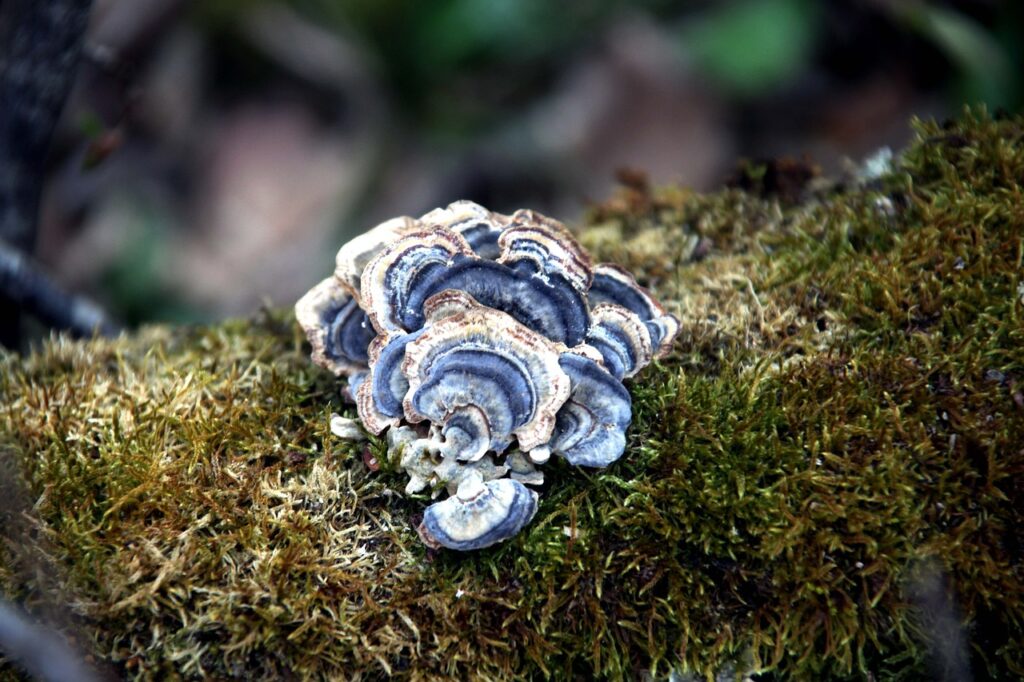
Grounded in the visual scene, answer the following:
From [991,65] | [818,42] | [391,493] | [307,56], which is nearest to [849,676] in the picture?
[391,493]

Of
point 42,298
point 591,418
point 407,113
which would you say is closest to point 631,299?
point 591,418

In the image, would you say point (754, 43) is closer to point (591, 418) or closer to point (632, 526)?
point (591, 418)

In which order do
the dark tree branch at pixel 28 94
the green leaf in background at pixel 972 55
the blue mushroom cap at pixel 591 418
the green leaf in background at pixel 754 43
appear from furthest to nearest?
the green leaf in background at pixel 754 43 → the green leaf in background at pixel 972 55 → the dark tree branch at pixel 28 94 → the blue mushroom cap at pixel 591 418

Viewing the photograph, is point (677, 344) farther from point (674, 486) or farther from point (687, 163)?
point (687, 163)

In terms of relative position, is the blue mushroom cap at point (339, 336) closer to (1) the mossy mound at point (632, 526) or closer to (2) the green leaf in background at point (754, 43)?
(1) the mossy mound at point (632, 526)

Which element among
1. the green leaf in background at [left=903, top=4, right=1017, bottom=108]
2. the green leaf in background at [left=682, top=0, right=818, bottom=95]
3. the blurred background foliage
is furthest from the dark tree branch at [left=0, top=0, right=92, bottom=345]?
the green leaf in background at [left=903, top=4, right=1017, bottom=108]

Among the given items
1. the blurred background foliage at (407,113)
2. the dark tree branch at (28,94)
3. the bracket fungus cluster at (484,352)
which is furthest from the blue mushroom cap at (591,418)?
the blurred background foliage at (407,113)
